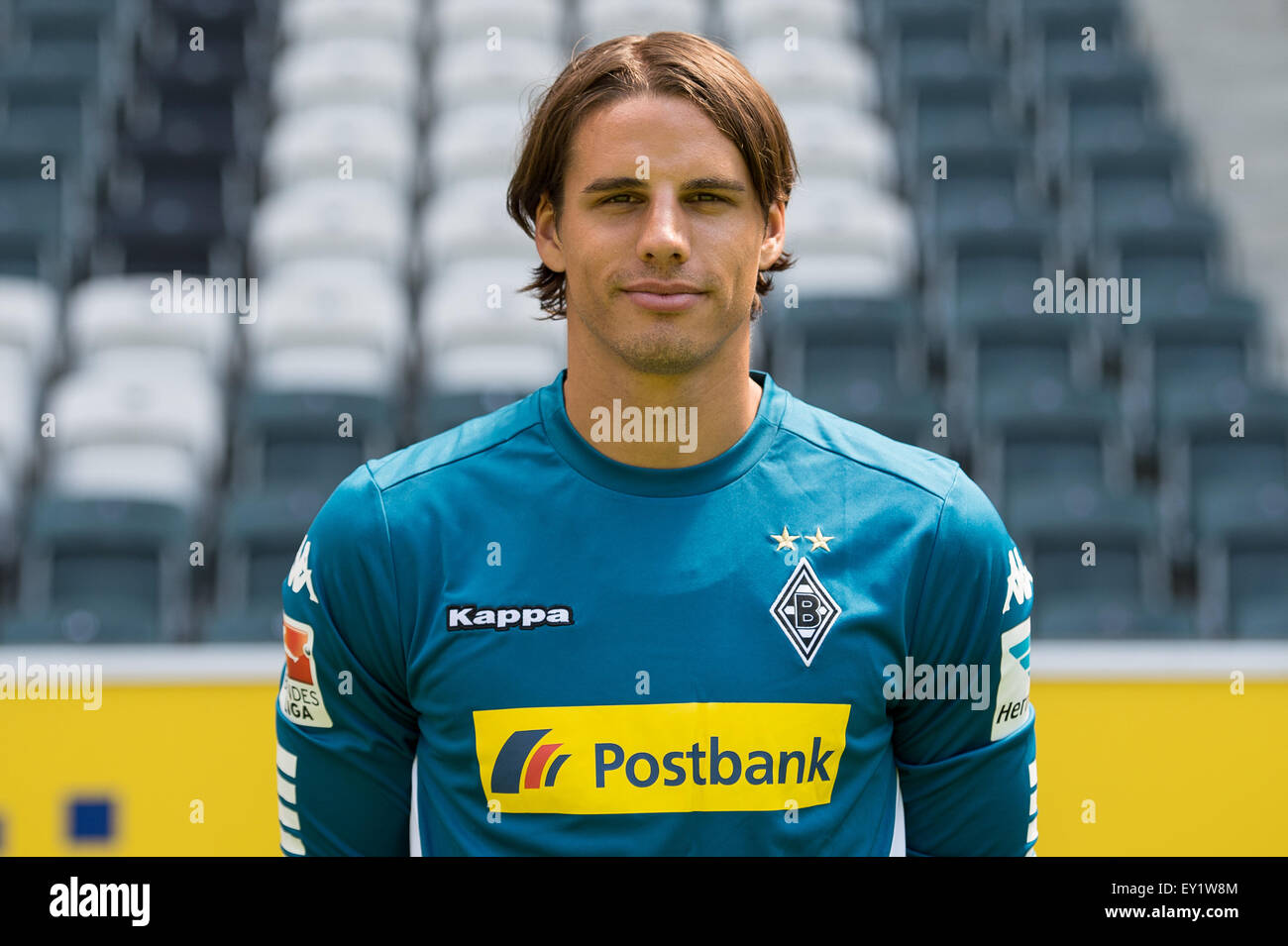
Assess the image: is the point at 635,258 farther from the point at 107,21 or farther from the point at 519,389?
the point at 107,21

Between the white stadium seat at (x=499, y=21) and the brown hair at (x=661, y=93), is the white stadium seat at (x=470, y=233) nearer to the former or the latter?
the white stadium seat at (x=499, y=21)

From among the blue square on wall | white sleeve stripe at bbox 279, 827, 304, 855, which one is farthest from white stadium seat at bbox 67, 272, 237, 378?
white sleeve stripe at bbox 279, 827, 304, 855

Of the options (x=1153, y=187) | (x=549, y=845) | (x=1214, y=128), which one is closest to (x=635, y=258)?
(x=549, y=845)

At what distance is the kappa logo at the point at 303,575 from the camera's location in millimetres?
1304

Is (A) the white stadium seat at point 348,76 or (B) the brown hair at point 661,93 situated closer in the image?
(B) the brown hair at point 661,93

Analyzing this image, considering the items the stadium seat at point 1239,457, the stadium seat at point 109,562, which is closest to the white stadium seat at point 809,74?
the stadium seat at point 1239,457

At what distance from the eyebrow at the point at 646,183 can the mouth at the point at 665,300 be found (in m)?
0.09

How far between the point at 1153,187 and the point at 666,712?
18.9ft

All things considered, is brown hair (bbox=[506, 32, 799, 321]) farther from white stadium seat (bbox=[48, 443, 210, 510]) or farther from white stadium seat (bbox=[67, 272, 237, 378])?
white stadium seat (bbox=[67, 272, 237, 378])

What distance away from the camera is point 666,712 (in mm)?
1218

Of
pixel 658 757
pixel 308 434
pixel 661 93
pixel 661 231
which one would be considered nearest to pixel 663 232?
pixel 661 231

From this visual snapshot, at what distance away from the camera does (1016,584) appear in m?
1.34

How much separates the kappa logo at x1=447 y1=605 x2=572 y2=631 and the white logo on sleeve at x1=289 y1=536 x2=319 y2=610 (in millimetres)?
151

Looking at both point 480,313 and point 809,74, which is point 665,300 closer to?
point 480,313
